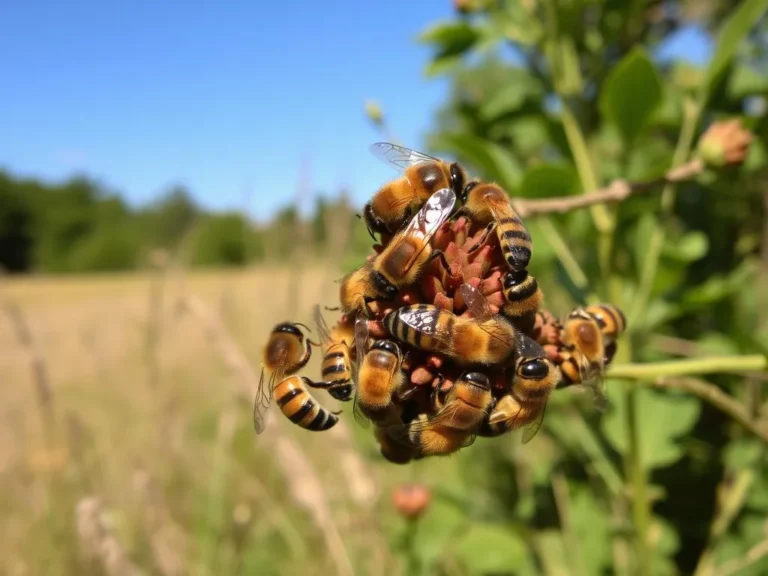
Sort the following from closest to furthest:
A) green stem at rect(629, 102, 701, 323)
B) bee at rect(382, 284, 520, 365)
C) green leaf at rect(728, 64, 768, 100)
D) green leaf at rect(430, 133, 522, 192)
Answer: bee at rect(382, 284, 520, 365) → green leaf at rect(430, 133, 522, 192) → green stem at rect(629, 102, 701, 323) → green leaf at rect(728, 64, 768, 100)

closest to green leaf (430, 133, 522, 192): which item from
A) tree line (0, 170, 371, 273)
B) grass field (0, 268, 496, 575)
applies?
grass field (0, 268, 496, 575)

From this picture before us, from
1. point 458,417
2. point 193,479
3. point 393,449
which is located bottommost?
point 193,479

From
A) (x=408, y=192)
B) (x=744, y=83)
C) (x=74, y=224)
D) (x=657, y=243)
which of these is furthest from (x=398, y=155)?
(x=74, y=224)

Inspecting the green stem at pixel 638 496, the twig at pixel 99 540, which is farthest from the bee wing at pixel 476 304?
the twig at pixel 99 540

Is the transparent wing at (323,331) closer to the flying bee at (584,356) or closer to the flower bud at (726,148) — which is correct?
the flying bee at (584,356)

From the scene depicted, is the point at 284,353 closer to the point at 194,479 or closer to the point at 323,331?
the point at 323,331

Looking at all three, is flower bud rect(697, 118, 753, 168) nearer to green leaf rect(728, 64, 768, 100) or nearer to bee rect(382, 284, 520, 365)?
green leaf rect(728, 64, 768, 100)

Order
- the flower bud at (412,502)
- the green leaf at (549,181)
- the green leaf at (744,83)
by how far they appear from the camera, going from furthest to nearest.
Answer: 1. the flower bud at (412,502)
2. the green leaf at (744,83)
3. the green leaf at (549,181)
